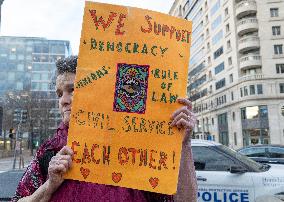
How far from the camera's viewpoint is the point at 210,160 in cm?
646

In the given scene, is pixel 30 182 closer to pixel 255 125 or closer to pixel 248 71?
pixel 255 125

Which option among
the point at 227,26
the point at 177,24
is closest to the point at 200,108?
the point at 227,26

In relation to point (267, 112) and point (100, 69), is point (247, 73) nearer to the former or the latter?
point (267, 112)

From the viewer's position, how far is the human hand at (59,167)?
162cm

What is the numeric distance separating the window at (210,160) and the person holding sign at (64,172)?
465 cm

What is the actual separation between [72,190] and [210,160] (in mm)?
5064

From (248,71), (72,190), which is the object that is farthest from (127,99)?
(248,71)

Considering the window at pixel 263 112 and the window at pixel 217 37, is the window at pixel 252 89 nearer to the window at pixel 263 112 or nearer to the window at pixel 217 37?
the window at pixel 263 112

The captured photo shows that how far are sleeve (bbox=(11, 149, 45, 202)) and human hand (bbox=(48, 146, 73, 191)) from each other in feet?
0.57

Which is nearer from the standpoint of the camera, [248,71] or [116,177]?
[116,177]

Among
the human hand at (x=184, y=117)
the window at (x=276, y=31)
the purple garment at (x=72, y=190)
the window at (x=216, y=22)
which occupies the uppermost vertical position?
the window at (x=216, y=22)

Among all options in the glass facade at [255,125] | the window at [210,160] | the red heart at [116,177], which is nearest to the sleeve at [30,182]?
the red heart at [116,177]

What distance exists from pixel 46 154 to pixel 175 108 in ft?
2.34

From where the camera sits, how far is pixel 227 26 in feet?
175
